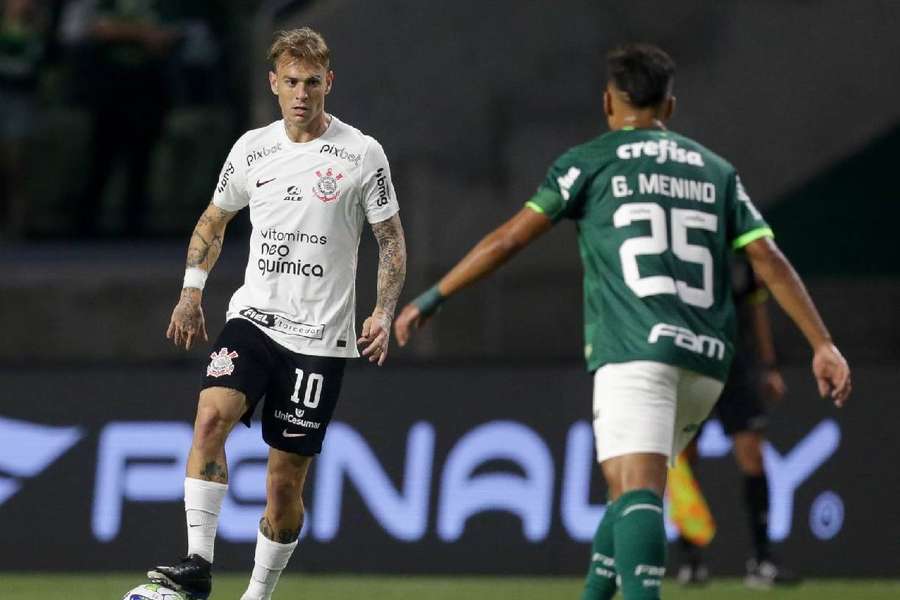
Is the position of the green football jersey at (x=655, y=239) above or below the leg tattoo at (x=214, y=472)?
above

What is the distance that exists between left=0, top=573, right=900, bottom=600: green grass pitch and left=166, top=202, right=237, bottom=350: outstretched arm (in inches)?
91.7

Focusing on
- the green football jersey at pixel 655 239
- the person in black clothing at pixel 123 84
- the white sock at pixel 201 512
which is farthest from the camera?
the person in black clothing at pixel 123 84

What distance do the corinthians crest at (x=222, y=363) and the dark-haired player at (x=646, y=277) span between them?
952mm

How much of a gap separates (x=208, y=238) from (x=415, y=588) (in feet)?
10.1

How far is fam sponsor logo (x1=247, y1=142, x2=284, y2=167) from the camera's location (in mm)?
7215

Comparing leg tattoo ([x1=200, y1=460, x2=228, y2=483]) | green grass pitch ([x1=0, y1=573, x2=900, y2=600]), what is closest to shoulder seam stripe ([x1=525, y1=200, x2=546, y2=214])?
leg tattoo ([x1=200, y1=460, x2=228, y2=483])

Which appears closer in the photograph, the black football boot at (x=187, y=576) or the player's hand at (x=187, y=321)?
the black football boot at (x=187, y=576)

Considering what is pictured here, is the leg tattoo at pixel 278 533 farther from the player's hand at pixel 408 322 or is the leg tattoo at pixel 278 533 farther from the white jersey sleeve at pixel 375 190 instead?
the player's hand at pixel 408 322

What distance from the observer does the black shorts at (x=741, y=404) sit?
9984 mm

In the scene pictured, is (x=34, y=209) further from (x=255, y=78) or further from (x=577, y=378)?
(x=577, y=378)

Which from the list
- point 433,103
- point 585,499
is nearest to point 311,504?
point 585,499


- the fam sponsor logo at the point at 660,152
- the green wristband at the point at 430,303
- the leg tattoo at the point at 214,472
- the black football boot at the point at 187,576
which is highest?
the fam sponsor logo at the point at 660,152

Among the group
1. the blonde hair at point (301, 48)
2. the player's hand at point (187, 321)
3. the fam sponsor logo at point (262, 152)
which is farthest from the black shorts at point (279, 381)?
the blonde hair at point (301, 48)

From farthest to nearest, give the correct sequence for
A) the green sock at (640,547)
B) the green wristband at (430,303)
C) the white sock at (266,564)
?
the white sock at (266,564) → the green wristband at (430,303) → the green sock at (640,547)
